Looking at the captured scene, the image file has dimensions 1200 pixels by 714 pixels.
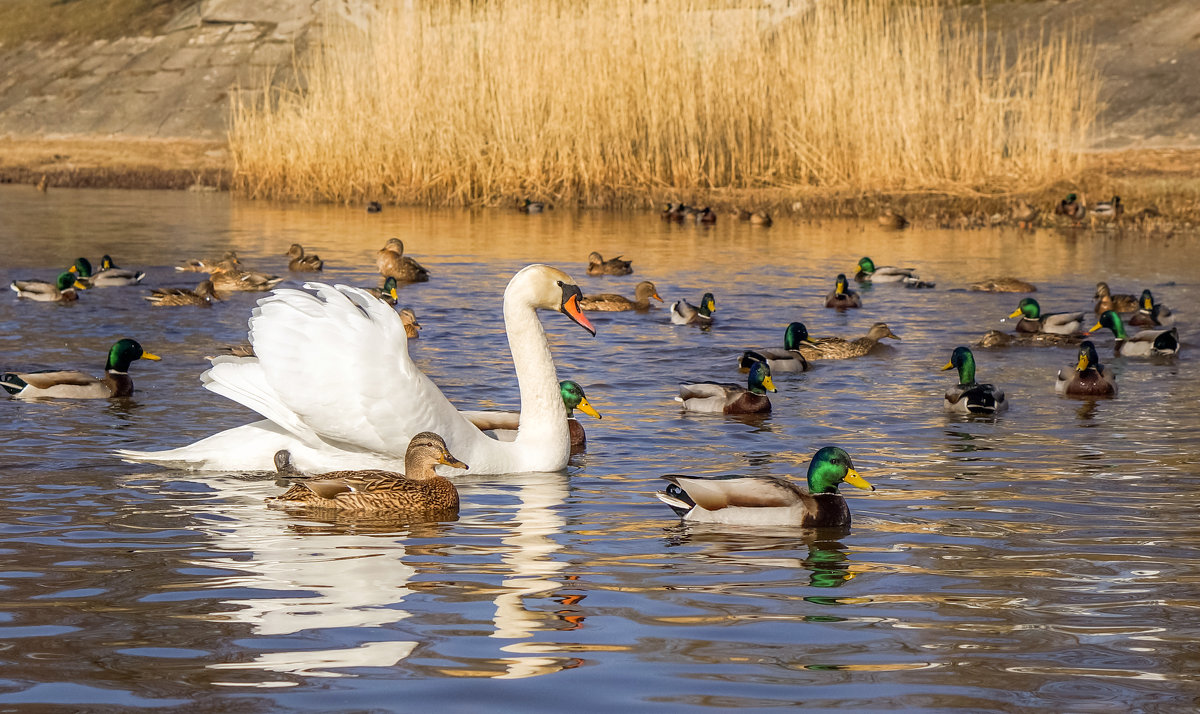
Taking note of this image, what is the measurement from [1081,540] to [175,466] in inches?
199

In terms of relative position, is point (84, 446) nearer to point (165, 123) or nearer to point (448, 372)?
point (448, 372)

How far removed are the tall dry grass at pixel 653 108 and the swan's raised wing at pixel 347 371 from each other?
20.5 meters

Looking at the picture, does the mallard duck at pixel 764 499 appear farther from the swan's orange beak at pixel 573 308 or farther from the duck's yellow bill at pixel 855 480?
the swan's orange beak at pixel 573 308

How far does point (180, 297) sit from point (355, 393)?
10371mm

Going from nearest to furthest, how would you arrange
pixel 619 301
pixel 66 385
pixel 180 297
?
pixel 66 385 < pixel 619 301 < pixel 180 297

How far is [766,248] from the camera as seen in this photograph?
25500 mm

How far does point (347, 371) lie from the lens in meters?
8.80

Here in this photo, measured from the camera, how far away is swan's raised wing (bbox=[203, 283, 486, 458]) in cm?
880

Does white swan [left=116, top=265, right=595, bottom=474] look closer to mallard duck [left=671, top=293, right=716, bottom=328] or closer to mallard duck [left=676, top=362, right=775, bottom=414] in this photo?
mallard duck [left=676, top=362, right=775, bottom=414]

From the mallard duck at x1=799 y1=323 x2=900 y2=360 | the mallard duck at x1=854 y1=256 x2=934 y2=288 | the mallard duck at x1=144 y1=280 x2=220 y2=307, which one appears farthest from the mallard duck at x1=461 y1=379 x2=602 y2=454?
the mallard duck at x1=854 y1=256 x2=934 y2=288

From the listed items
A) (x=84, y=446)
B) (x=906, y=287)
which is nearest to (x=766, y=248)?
(x=906, y=287)

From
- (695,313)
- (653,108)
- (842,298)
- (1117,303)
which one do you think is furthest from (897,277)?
(653,108)

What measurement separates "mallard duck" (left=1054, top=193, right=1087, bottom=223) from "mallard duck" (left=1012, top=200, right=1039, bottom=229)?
51cm

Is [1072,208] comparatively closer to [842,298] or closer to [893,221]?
[893,221]
